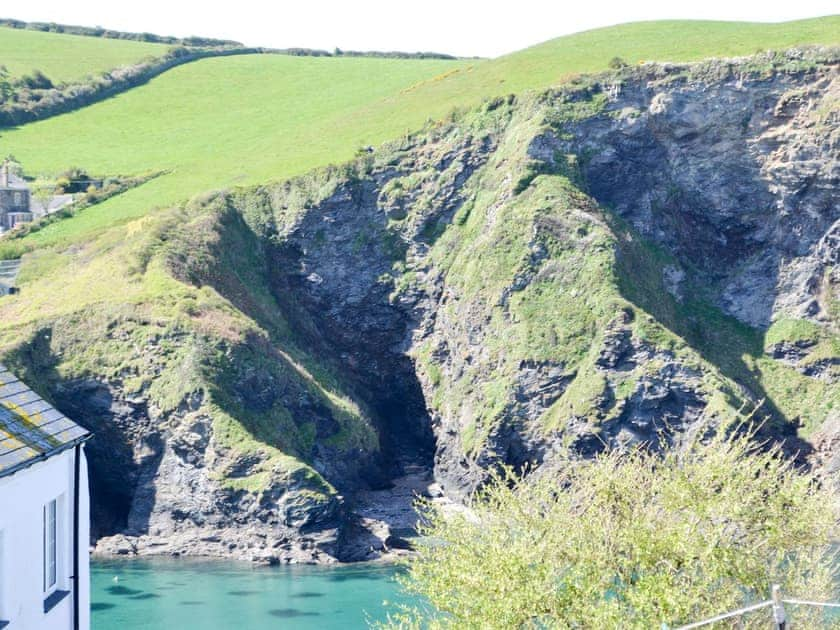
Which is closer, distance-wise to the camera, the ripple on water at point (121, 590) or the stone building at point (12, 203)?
the ripple on water at point (121, 590)

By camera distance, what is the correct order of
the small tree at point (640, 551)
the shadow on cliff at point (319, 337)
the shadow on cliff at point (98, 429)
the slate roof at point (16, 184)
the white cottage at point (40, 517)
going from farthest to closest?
1. the slate roof at point (16, 184)
2. the shadow on cliff at point (319, 337)
3. the shadow on cliff at point (98, 429)
4. the small tree at point (640, 551)
5. the white cottage at point (40, 517)

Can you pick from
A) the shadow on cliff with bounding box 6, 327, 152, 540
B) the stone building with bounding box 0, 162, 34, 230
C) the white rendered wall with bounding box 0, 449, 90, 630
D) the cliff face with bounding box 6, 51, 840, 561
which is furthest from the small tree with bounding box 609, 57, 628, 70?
the white rendered wall with bounding box 0, 449, 90, 630

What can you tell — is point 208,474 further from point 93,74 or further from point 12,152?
point 93,74

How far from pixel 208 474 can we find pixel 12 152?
7635 cm

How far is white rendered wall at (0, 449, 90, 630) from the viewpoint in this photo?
1959 cm

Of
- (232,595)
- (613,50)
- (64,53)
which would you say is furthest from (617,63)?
(64,53)

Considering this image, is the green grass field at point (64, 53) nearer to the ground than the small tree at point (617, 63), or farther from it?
nearer to the ground

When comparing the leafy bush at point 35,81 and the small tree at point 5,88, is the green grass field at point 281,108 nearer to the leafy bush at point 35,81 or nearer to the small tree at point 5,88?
the small tree at point 5,88

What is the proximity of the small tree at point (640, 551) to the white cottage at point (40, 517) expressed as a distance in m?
10.6

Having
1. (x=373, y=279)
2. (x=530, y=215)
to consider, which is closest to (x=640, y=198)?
(x=530, y=215)

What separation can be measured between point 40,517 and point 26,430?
5.02 ft

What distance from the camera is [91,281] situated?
3880 inches

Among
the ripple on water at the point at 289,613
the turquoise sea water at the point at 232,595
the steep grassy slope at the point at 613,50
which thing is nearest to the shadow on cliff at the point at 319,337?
the turquoise sea water at the point at 232,595

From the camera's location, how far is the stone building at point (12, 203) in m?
128
